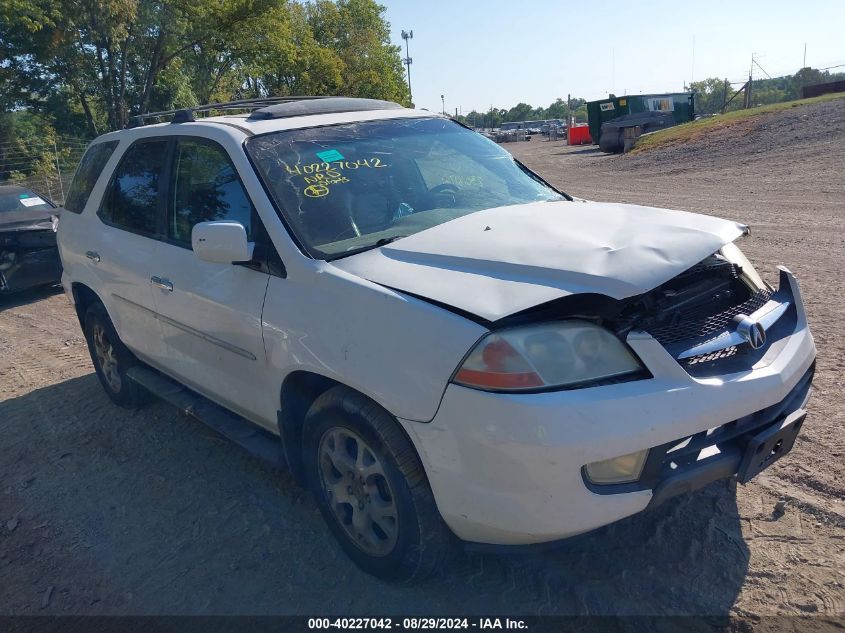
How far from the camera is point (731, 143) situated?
23.5 metres

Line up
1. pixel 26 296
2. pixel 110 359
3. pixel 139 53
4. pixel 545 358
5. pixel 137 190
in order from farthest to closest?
pixel 139 53
pixel 26 296
pixel 110 359
pixel 137 190
pixel 545 358

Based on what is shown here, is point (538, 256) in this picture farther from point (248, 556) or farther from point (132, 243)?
point (132, 243)

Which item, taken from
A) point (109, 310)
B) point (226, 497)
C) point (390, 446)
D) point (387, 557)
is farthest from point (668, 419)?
point (109, 310)

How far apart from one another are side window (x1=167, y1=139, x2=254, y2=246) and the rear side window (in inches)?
47.8

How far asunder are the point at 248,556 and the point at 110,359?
8.47 feet

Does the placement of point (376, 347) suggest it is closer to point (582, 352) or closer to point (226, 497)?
point (582, 352)

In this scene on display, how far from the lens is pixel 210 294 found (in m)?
3.67

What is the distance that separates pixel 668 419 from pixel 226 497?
8.33 feet

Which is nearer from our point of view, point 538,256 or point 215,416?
point 538,256

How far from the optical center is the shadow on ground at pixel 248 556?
2.93 metres

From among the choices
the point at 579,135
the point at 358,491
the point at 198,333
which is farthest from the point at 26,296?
the point at 579,135

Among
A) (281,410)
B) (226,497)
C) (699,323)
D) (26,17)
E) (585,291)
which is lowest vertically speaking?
(226,497)

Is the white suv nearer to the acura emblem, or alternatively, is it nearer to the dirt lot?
the acura emblem

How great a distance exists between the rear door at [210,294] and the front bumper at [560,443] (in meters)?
1.18
